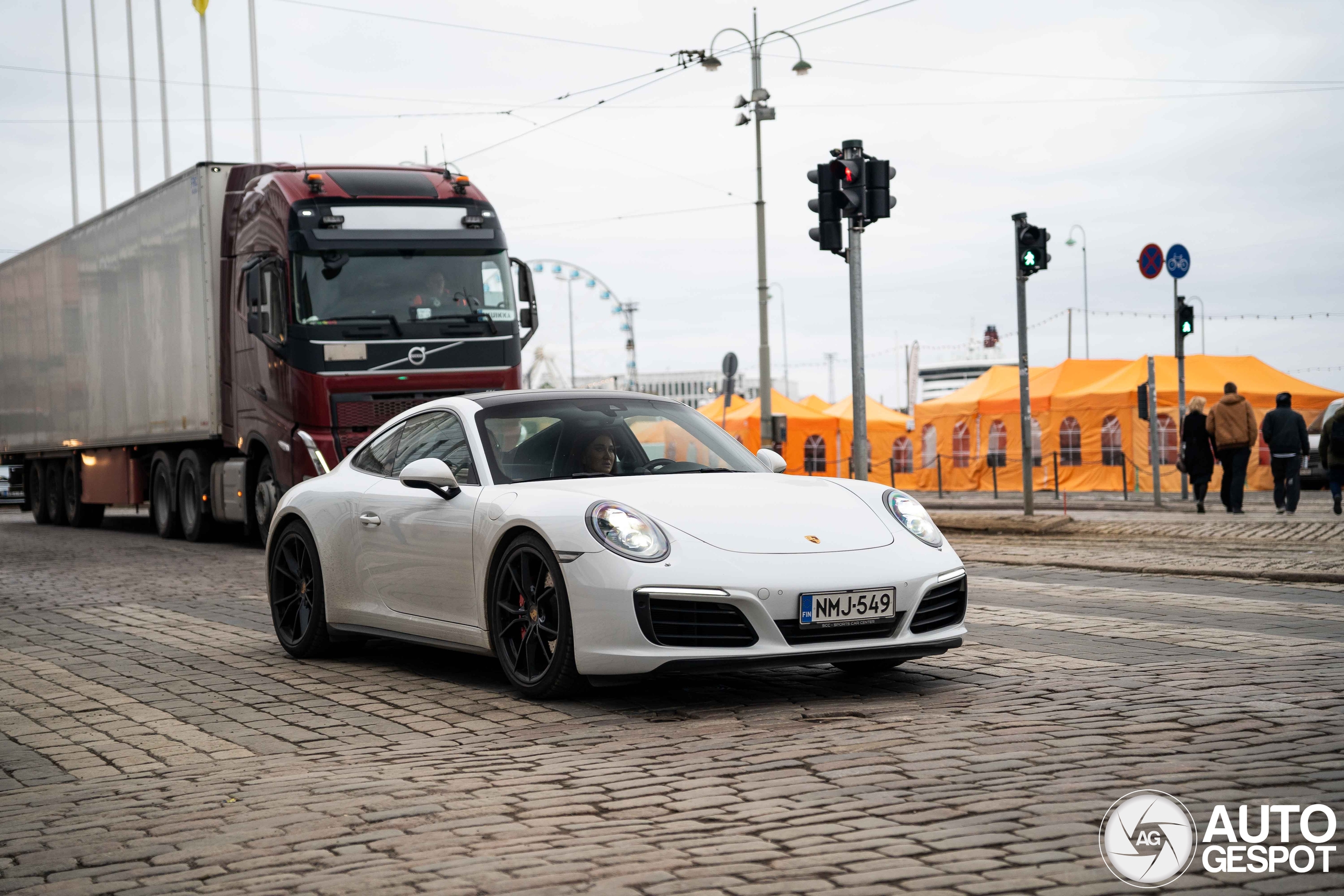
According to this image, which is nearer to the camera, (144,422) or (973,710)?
(973,710)

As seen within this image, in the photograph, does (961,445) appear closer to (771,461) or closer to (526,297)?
(526,297)

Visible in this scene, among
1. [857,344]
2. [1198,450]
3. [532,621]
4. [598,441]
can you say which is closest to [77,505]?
[857,344]

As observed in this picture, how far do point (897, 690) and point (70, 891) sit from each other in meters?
3.48

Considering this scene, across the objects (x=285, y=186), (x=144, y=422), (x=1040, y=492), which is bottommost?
(x=1040, y=492)

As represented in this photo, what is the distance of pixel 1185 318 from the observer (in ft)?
74.3

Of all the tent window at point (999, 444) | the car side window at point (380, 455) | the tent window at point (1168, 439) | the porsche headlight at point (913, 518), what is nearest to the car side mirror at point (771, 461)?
the porsche headlight at point (913, 518)

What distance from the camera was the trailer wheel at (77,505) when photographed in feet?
78.0

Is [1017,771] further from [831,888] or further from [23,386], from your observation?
[23,386]

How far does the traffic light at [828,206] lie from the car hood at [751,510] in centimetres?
882

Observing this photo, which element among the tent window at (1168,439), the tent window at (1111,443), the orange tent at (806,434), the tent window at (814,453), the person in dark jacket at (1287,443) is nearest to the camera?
the person in dark jacket at (1287,443)

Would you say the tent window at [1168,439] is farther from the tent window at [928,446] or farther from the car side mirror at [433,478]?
the car side mirror at [433,478]

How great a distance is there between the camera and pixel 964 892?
3369 millimetres

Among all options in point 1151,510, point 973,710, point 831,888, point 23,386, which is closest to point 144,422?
point 23,386

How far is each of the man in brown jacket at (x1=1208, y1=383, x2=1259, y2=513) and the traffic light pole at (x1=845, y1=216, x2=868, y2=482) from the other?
21.5 ft
